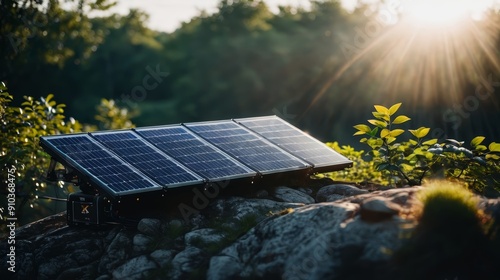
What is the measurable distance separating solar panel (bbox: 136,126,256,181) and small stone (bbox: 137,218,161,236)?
1.33 metres

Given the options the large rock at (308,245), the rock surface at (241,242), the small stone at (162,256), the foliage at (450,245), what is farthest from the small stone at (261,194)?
the foliage at (450,245)

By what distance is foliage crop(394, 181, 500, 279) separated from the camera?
964cm

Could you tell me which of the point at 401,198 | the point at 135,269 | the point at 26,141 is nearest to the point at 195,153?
the point at 135,269

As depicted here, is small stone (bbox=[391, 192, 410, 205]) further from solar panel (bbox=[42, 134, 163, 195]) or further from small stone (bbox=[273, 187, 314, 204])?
solar panel (bbox=[42, 134, 163, 195])

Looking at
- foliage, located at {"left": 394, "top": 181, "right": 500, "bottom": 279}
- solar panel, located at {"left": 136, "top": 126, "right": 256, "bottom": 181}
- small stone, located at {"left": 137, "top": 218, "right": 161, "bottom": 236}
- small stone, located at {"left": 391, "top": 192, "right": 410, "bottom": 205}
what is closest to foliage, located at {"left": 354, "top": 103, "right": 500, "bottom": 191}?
solar panel, located at {"left": 136, "top": 126, "right": 256, "bottom": 181}

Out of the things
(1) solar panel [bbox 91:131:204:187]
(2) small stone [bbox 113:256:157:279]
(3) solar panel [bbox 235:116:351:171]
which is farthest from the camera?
(3) solar panel [bbox 235:116:351:171]

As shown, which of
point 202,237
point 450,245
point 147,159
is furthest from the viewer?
point 147,159

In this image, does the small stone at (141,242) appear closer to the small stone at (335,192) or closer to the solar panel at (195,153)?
the solar panel at (195,153)

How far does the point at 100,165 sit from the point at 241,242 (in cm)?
314

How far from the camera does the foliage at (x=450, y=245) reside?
31.6 ft

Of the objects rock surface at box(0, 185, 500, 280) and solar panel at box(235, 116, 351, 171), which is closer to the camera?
rock surface at box(0, 185, 500, 280)

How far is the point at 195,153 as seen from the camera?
14.5 meters

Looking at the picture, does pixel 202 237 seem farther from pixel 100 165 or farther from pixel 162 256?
pixel 100 165

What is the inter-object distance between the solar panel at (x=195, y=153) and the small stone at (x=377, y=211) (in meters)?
3.78
